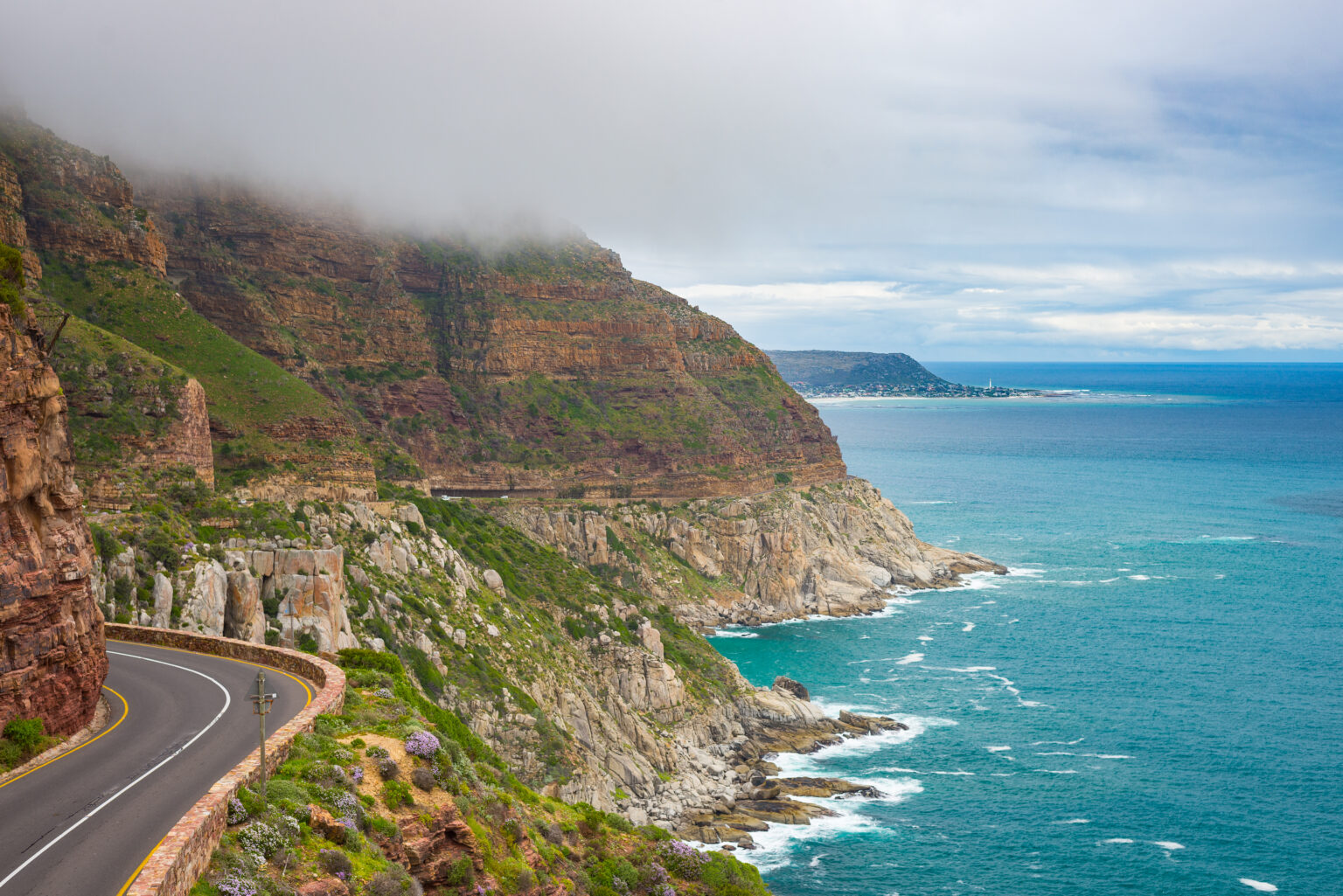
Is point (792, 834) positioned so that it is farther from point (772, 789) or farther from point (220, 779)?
Answer: point (220, 779)

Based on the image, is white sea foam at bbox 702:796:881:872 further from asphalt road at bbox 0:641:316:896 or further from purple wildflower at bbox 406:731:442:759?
asphalt road at bbox 0:641:316:896

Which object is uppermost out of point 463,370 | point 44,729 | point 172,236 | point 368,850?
point 172,236

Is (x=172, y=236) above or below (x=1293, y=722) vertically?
above

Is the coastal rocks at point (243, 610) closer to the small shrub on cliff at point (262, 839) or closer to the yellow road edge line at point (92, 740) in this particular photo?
the yellow road edge line at point (92, 740)

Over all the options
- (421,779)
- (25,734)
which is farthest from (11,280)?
(421,779)

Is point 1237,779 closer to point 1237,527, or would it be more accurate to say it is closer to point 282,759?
point 282,759

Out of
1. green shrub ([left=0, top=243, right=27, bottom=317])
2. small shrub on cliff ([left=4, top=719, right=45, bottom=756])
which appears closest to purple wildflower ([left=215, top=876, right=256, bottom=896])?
small shrub on cliff ([left=4, top=719, right=45, bottom=756])

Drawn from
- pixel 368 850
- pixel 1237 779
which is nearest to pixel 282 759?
pixel 368 850
